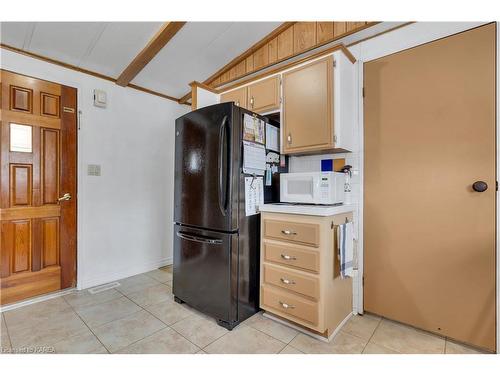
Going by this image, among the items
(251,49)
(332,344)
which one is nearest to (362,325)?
(332,344)

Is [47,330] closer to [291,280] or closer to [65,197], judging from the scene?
[65,197]

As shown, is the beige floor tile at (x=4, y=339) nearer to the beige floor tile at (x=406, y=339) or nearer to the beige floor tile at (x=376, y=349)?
the beige floor tile at (x=376, y=349)

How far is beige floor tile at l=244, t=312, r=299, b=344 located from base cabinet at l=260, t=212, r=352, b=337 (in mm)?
78

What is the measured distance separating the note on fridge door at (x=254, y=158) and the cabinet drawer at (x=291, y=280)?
2.51 ft

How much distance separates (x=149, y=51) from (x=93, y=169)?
1.34 m

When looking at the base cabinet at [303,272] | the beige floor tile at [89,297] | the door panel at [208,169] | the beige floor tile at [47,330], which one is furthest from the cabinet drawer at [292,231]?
the beige floor tile at [89,297]

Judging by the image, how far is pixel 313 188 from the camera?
1934 mm

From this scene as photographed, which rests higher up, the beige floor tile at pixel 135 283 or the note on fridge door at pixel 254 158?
the note on fridge door at pixel 254 158

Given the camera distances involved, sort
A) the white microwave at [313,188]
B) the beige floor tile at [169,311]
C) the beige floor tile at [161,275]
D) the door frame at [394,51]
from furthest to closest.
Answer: the beige floor tile at [161,275], the beige floor tile at [169,311], the white microwave at [313,188], the door frame at [394,51]

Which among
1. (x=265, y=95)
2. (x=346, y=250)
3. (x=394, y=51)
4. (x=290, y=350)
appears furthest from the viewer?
(x=265, y=95)

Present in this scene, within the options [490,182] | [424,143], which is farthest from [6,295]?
[490,182]

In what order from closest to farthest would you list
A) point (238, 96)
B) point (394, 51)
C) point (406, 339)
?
1. point (406, 339)
2. point (394, 51)
3. point (238, 96)

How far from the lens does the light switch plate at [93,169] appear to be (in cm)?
264

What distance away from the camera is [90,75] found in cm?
265
